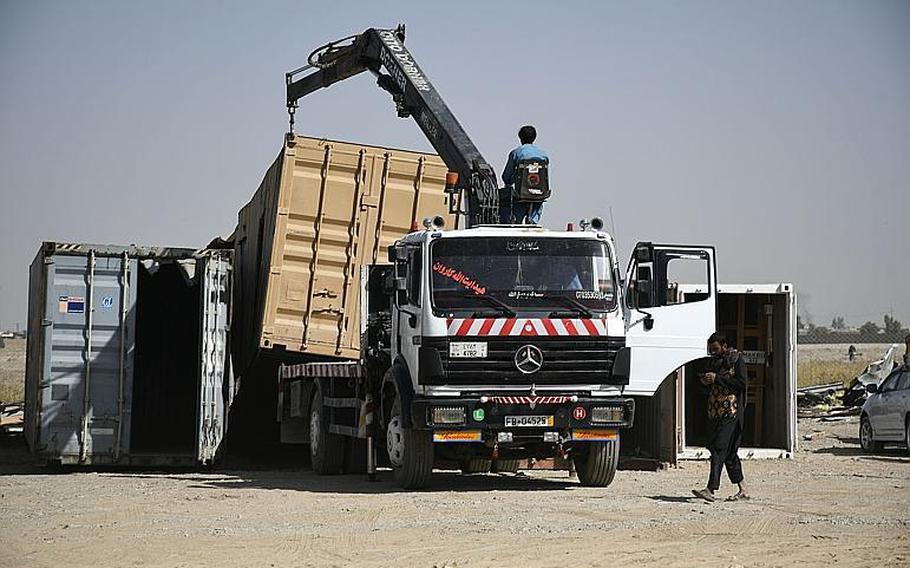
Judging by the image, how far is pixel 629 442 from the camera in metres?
20.7

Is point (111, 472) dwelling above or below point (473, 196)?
below

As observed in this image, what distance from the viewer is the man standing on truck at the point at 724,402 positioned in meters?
13.5

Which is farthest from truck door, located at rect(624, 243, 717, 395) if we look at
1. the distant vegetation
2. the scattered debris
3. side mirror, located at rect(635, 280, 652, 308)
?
the distant vegetation

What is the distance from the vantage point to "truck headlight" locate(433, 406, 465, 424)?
13.9m

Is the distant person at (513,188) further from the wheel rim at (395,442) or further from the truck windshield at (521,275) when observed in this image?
the wheel rim at (395,442)

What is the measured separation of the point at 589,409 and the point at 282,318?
5689 millimetres

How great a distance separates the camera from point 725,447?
1351 centimetres

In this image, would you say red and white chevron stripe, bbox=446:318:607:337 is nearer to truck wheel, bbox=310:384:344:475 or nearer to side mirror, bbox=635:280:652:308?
side mirror, bbox=635:280:652:308

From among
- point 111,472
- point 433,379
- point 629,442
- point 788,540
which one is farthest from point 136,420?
point 788,540

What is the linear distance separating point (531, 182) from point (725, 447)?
3642 mm

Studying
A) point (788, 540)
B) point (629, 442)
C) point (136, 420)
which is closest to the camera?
point (788, 540)

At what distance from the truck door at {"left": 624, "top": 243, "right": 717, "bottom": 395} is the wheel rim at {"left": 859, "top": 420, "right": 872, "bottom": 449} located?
8.06 m

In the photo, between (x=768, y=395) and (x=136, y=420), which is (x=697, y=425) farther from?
(x=136, y=420)

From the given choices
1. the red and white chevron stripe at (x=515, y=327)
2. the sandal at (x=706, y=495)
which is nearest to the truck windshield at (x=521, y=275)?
the red and white chevron stripe at (x=515, y=327)
